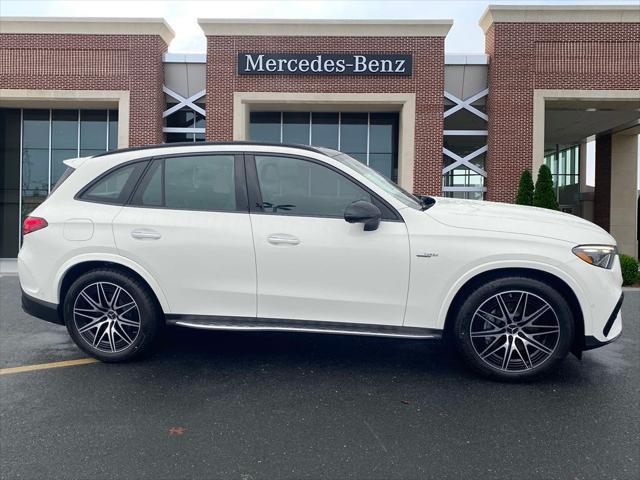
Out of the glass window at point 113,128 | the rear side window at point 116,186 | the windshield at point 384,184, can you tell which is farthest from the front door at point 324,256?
the glass window at point 113,128

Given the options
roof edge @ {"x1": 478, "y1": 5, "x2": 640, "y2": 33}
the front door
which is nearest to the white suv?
the front door

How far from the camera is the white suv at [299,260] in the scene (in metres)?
3.94

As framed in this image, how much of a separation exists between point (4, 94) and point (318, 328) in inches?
711

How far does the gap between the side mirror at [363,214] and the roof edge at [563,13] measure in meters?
15.6

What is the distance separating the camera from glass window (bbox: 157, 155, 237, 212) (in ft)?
14.4

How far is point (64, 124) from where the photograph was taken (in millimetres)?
19328

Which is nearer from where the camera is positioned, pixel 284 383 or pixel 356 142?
pixel 284 383

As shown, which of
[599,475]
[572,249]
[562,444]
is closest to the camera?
[599,475]

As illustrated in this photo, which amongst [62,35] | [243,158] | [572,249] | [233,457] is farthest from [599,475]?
[62,35]

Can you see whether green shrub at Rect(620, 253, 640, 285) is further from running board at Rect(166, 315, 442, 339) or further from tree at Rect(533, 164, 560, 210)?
running board at Rect(166, 315, 442, 339)

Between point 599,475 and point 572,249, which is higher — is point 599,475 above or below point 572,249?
below

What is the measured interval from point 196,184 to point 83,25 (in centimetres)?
1585

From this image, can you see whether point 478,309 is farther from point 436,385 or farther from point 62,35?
point 62,35

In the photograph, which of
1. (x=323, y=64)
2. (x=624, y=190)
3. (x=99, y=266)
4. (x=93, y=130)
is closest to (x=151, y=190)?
(x=99, y=266)
